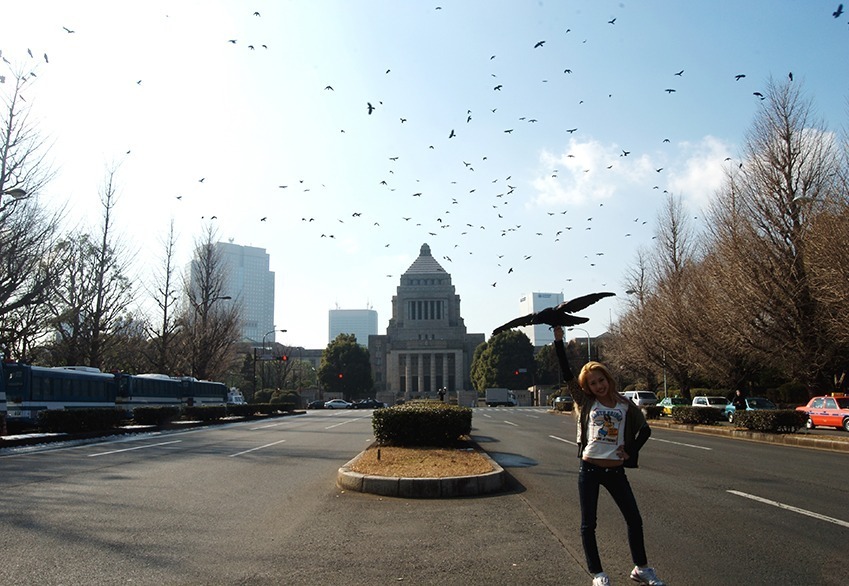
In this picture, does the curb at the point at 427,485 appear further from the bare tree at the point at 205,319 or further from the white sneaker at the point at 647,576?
the bare tree at the point at 205,319

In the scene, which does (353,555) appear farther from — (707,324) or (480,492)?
(707,324)

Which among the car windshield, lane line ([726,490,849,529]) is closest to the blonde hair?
lane line ([726,490,849,529])

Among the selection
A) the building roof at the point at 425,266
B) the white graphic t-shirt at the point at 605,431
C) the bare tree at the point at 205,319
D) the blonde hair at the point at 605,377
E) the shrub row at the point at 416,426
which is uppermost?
the building roof at the point at 425,266

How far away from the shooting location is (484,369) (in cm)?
9675

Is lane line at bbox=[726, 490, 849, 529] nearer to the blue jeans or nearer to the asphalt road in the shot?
the asphalt road

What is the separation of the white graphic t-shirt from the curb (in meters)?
4.68

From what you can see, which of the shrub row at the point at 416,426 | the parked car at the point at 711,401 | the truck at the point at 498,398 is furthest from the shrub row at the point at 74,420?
the truck at the point at 498,398

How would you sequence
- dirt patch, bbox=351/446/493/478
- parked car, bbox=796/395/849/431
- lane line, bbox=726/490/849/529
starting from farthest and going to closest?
parked car, bbox=796/395/849/431, dirt patch, bbox=351/446/493/478, lane line, bbox=726/490/849/529

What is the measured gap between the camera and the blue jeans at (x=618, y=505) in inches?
183

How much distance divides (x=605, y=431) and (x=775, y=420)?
777 inches

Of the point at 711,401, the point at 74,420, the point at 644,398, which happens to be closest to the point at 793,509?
the point at 74,420

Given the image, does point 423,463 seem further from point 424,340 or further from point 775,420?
point 424,340

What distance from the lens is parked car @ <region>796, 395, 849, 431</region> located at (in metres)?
25.2

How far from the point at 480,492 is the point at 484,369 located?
289 feet
